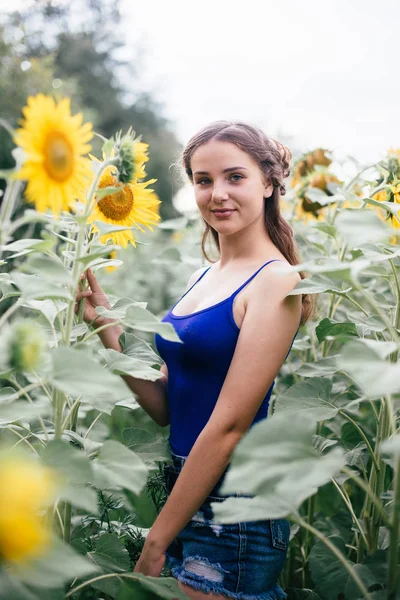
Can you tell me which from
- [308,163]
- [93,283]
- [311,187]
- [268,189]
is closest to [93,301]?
[93,283]

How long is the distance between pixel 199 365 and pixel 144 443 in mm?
209

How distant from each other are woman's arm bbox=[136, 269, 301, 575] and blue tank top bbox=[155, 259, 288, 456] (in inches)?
3.0

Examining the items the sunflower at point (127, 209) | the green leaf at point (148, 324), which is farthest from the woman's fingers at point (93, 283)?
the green leaf at point (148, 324)

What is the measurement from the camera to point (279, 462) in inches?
30.0

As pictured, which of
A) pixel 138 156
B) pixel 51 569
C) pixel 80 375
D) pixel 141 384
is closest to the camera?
pixel 51 569

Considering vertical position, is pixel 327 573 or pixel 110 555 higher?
pixel 110 555

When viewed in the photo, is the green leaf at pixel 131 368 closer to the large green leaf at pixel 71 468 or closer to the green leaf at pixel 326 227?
the large green leaf at pixel 71 468

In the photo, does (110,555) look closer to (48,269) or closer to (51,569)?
(51,569)

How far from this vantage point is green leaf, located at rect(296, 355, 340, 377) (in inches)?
52.7

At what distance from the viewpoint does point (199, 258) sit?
2338 millimetres

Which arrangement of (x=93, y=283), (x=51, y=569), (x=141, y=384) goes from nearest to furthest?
(x=51, y=569), (x=93, y=283), (x=141, y=384)

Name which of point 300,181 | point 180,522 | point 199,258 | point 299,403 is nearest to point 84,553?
point 180,522

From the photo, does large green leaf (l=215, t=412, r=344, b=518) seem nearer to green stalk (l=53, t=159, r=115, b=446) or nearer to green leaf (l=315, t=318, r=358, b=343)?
green stalk (l=53, t=159, r=115, b=446)

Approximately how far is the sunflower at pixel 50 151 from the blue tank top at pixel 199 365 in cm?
51
